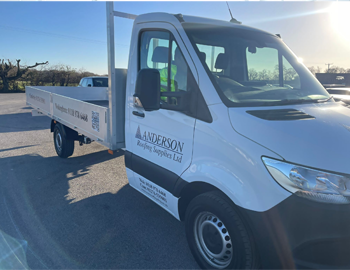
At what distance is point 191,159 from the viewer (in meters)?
2.62

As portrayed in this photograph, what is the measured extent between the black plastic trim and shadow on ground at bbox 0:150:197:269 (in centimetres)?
72

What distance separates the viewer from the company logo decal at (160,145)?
280 centimetres

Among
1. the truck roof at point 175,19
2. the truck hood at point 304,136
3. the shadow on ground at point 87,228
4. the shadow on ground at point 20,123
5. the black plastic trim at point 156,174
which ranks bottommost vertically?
the shadow on ground at point 87,228

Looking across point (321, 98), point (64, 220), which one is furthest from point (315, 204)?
point (64, 220)

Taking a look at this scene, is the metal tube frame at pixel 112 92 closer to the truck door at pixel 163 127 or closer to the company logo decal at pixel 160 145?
the truck door at pixel 163 127

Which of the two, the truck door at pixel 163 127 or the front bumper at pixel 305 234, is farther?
the truck door at pixel 163 127

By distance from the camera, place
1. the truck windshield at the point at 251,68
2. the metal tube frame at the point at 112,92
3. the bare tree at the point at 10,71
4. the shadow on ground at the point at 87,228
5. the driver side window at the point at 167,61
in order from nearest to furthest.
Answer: the truck windshield at the point at 251,68 < the driver side window at the point at 167,61 < the shadow on ground at the point at 87,228 < the metal tube frame at the point at 112,92 < the bare tree at the point at 10,71

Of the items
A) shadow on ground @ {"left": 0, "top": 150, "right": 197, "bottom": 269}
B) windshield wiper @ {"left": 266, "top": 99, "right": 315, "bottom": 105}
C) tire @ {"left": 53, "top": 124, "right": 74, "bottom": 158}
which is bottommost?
shadow on ground @ {"left": 0, "top": 150, "right": 197, "bottom": 269}

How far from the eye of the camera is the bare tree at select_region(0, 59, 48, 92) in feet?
95.7

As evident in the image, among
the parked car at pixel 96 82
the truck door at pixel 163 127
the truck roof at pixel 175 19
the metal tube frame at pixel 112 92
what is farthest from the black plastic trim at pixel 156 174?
the parked car at pixel 96 82

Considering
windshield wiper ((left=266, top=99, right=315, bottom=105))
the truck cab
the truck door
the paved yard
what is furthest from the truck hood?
the paved yard

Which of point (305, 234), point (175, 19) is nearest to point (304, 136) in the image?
point (305, 234)

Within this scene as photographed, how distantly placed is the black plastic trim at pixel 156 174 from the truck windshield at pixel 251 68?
0.98 meters

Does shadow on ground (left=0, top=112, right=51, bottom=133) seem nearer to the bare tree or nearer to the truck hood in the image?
the truck hood
